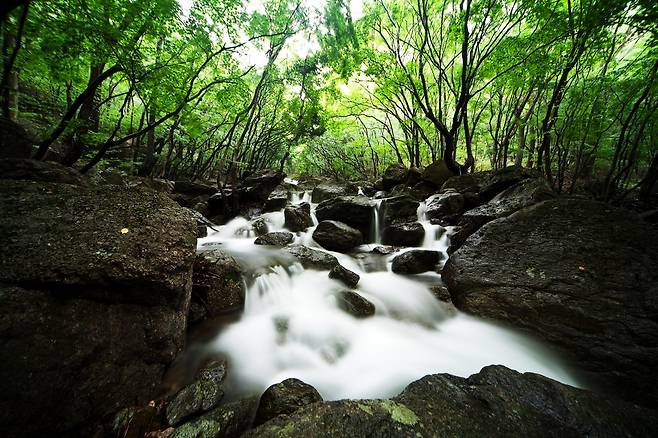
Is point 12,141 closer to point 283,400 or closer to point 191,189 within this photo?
point 191,189

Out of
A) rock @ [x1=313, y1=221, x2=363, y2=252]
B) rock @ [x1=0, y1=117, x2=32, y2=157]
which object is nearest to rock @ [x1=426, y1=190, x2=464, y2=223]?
rock @ [x1=313, y1=221, x2=363, y2=252]

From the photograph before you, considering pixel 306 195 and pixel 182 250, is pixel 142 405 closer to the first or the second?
pixel 182 250

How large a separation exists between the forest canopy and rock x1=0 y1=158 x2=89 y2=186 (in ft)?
2.92

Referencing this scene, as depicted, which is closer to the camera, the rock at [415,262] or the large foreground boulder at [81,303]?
the large foreground boulder at [81,303]

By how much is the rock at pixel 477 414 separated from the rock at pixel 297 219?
7.51 meters

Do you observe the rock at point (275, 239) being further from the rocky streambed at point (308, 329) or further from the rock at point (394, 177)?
the rock at point (394, 177)

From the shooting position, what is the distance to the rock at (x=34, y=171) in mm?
4206

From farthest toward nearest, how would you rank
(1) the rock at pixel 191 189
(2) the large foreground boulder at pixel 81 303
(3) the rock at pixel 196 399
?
(1) the rock at pixel 191 189 < (3) the rock at pixel 196 399 < (2) the large foreground boulder at pixel 81 303

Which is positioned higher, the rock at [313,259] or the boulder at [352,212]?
the boulder at [352,212]

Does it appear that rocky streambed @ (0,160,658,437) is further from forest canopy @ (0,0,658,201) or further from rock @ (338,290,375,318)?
forest canopy @ (0,0,658,201)

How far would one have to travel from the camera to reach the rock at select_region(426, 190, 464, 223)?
328 inches

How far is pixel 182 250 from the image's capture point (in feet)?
9.84

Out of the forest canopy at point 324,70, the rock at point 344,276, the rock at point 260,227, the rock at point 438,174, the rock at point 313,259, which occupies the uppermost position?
the forest canopy at point 324,70

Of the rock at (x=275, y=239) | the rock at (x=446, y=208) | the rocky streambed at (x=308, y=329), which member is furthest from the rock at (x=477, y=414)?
the rock at (x=446, y=208)
